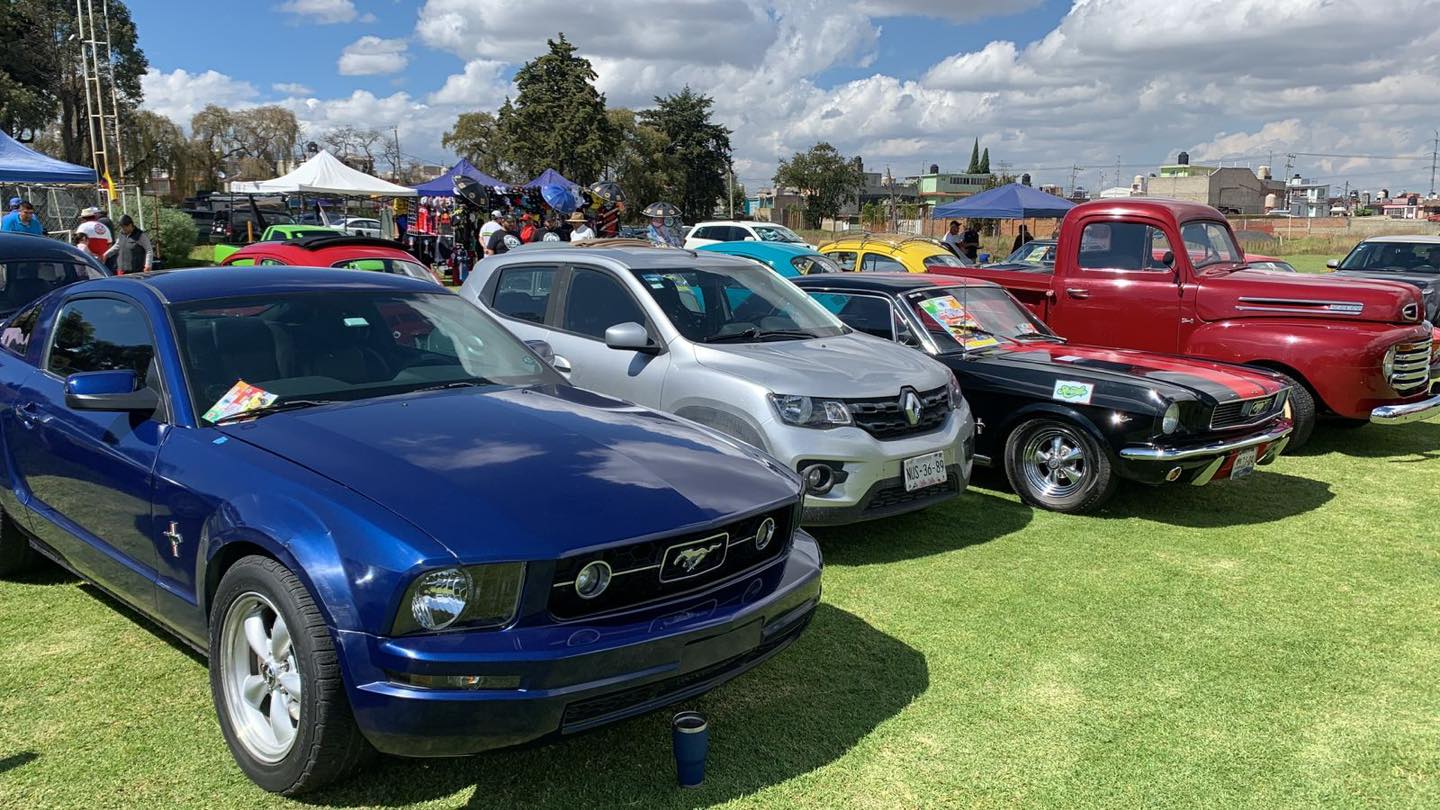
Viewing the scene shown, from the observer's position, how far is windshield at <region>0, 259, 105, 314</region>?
7.17 meters

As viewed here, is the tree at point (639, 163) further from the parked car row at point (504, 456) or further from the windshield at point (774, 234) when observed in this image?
the parked car row at point (504, 456)

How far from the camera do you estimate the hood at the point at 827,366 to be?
541 centimetres

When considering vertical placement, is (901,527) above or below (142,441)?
below

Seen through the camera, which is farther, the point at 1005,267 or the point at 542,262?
the point at 1005,267

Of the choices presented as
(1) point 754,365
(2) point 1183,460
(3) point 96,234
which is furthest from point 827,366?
(3) point 96,234

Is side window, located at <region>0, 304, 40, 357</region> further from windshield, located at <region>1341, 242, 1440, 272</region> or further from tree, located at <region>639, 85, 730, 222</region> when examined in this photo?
tree, located at <region>639, 85, 730, 222</region>

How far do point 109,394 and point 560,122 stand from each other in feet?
186

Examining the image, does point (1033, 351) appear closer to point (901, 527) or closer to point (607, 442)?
point (901, 527)

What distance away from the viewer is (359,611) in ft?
8.63

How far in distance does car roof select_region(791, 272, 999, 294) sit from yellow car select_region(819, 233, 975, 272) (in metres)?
5.86

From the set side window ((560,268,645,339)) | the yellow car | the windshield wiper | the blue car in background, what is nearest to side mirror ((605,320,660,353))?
side window ((560,268,645,339))

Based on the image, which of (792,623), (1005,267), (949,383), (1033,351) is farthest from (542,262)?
(1005,267)

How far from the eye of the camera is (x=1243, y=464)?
20.5 feet

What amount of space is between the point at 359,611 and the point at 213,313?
1796 mm
